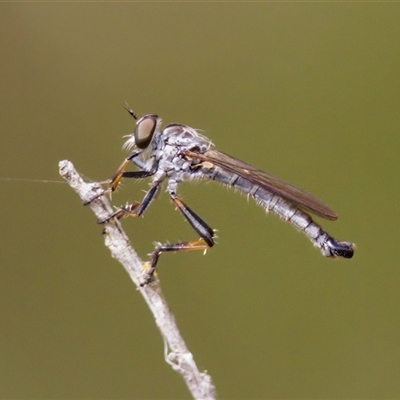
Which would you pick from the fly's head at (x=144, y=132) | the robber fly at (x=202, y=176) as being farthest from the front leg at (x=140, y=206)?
the fly's head at (x=144, y=132)

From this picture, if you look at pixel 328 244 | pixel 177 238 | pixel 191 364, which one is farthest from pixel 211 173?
pixel 177 238

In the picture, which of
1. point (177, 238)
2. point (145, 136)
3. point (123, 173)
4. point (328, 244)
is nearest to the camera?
point (123, 173)

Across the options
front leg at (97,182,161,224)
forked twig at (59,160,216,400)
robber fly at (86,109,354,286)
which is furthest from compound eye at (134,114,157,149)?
forked twig at (59,160,216,400)

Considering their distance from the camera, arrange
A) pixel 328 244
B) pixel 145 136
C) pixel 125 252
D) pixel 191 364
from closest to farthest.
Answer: pixel 191 364, pixel 125 252, pixel 145 136, pixel 328 244

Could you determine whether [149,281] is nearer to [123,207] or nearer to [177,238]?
[123,207]

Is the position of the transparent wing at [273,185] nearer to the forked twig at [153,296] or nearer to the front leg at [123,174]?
the front leg at [123,174]

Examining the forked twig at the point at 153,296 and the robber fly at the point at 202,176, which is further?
the robber fly at the point at 202,176
